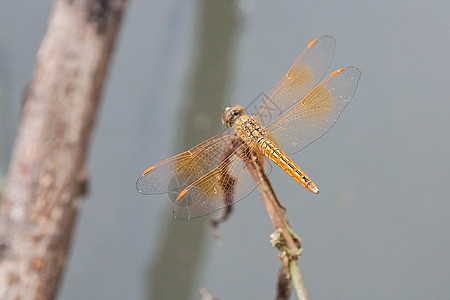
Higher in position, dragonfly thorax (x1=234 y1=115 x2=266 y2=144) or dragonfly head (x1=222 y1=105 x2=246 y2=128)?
dragonfly head (x1=222 y1=105 x2=246 y2=128)

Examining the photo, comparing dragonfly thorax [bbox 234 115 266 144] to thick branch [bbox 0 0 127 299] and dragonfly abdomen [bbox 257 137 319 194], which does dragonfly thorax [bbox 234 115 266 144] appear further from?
thick branch [bbox 0 0 127 299]

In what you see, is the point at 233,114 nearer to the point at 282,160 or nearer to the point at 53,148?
the point at 282,160

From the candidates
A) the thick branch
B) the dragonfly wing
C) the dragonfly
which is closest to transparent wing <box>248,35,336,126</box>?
the dragonfly

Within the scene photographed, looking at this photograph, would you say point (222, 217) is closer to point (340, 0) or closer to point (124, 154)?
point (124, 154)

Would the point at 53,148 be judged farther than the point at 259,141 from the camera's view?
Yes

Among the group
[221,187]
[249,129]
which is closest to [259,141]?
[249,129]

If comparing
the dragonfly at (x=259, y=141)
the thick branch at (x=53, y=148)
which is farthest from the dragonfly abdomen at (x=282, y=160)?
the thick branch at (x=53, y=148)

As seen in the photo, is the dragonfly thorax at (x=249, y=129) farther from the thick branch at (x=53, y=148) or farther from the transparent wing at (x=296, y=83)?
the thick branch at (x=53, y=148)

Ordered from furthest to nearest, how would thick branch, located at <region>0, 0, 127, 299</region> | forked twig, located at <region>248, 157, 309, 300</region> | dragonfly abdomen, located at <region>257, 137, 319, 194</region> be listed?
thick branch, located at <region>0, 0, 127, 299</region>, dragonfly abdomen, located at <region>257, 137, 319, 194</region>, forked twig, located at <region>248, 157, 309, 300</region>
